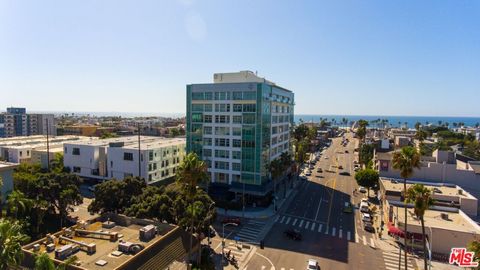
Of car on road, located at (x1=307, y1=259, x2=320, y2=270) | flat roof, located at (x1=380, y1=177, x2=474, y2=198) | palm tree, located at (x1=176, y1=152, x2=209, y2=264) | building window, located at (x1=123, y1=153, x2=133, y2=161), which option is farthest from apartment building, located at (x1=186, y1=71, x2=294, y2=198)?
palm tree, located at (x1=176, y1=152, x2=209, y2=264)

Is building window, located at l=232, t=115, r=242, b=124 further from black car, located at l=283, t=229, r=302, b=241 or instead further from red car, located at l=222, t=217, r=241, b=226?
black car, located at l=283, t=229, r=302, b=241

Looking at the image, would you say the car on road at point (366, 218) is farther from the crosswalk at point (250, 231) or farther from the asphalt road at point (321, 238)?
the crosswalk at point (250, 231)

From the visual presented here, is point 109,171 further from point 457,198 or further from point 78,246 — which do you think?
point 457,198

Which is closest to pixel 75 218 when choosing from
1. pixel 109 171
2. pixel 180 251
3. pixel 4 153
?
pixel 109 171

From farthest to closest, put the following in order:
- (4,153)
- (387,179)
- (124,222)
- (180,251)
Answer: (4,153)
(387,179)
(124,222)
(180,251)

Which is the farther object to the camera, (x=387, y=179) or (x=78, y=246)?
(x=387, y=179)

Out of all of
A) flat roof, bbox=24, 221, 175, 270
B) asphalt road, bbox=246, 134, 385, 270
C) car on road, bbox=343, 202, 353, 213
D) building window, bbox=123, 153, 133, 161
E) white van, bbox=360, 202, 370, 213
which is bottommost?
asphalt road, bbox=246, 134, 385, 270

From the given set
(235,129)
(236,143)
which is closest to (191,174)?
(236,143)
